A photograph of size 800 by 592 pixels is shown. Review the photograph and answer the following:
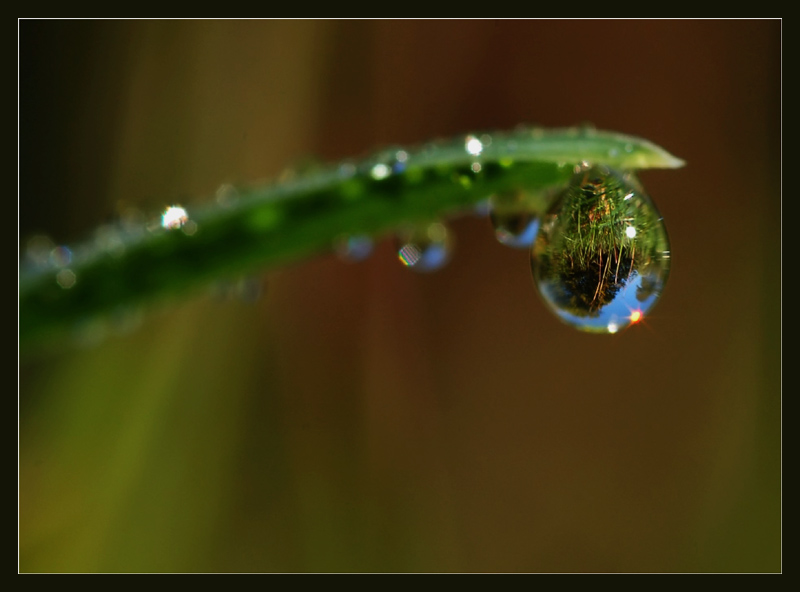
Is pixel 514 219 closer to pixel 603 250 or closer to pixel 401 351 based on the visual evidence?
pixel 603 250

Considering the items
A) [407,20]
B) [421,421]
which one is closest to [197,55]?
[407,20]

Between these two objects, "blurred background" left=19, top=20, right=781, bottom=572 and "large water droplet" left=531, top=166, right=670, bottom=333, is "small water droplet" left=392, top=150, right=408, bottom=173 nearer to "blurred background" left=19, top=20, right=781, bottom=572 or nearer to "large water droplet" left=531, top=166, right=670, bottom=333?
"large water droplet" left=531, top=166, right=670, bottom=333

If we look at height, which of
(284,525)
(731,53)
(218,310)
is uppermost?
(731,53)

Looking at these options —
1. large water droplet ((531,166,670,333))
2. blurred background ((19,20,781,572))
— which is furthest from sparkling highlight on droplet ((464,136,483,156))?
blurred background ((19,20,781,572))

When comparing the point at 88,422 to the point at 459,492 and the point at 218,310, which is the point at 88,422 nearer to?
the point at 218,310

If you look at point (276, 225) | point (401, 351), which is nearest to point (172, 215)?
point (276, 225)

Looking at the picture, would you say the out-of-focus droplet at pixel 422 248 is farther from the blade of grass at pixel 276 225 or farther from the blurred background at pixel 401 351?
the blurred background at pixel 401 351
